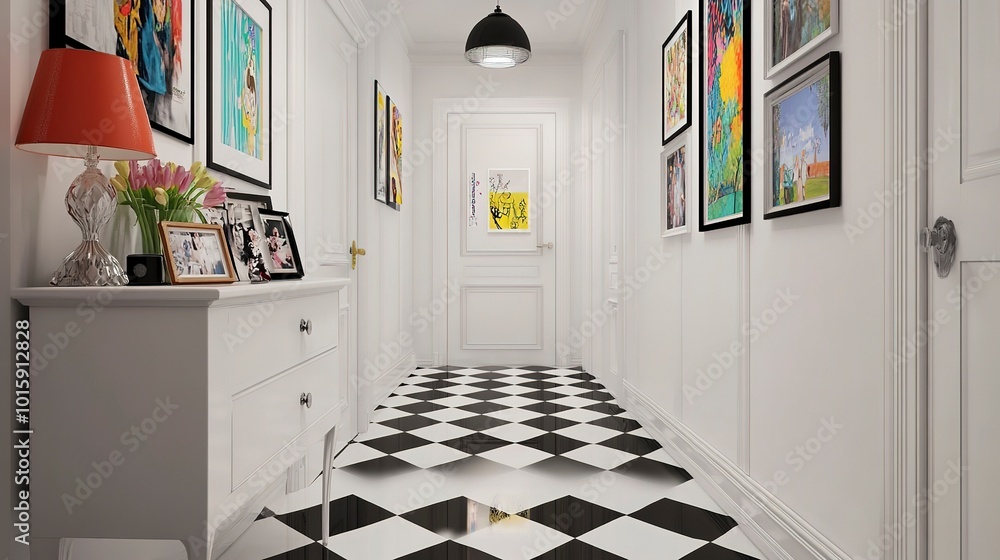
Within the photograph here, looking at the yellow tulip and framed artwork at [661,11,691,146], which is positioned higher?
framed artwork at [661,11,691,146]

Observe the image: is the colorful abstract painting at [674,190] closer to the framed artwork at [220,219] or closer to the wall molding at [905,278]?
the wall molding at [905,278]

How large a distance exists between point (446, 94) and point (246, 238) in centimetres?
426

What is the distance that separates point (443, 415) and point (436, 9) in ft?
10.4

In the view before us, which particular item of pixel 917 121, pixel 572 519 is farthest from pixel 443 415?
pixel 917 121

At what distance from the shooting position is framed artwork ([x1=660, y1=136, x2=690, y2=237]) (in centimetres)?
292

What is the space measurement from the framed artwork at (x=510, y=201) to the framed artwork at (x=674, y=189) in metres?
2.64

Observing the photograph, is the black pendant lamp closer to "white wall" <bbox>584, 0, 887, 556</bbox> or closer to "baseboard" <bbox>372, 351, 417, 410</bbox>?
"white wall" <bbox>584, 0, 887, 556</bbox>

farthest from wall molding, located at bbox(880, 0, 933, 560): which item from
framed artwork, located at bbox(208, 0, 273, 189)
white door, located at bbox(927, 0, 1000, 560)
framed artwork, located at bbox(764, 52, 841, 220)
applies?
framed artwork, located at bbox(208, 0, 273, 189)

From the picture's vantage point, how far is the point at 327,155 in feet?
10.6

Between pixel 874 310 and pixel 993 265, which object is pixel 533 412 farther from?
pixel 993 265

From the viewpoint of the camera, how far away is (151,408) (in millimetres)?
1122

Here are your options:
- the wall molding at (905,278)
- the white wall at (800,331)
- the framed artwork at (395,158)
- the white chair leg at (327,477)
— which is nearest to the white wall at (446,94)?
the framed artwork at (395,158)

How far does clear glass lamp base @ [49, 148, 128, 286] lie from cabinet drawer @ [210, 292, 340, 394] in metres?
0.24

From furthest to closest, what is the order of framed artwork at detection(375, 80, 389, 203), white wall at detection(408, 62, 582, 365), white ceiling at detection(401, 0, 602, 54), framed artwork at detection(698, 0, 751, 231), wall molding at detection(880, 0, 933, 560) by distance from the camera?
white wall at detection(408, 62, 582, 365)
white ceiling at detection(401, 0, 602, 54)
framed artwork at detection(375, 80, 389, 203)
framed artwork at detection(698, 0, 751, 231)
wall molding at detection(880, 0, 933, 560)
